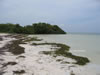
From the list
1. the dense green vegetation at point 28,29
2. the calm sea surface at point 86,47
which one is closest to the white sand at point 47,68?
the calm sea surface at point 86,47

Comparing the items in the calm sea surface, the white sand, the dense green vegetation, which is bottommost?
the calm sea surface

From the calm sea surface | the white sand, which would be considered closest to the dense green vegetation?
the calm sea surface

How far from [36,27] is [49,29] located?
8.28m

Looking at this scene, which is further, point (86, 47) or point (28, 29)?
point (28, 29)

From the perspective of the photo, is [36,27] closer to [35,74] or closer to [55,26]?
[55,26]

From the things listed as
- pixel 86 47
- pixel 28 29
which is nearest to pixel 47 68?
pixel 86 47

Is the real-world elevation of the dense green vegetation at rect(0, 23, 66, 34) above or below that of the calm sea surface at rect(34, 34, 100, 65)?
above

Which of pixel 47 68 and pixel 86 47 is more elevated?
pixel 47 68

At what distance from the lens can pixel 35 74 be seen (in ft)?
21.6

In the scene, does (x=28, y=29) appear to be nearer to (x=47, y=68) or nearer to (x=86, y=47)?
(x=86, y=47)

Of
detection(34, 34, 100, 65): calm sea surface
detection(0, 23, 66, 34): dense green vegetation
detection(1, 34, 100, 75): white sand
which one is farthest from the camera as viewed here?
detection(0, 23, 66, 34): dense green vegetation

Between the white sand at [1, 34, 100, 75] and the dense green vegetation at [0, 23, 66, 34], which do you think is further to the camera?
the dense green vegetation at [0, 23, 66, 34]

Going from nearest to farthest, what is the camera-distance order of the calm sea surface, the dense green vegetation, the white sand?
the white sand → the calm sea surface → the dense green vegetation

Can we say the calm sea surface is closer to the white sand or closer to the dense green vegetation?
the white sand
